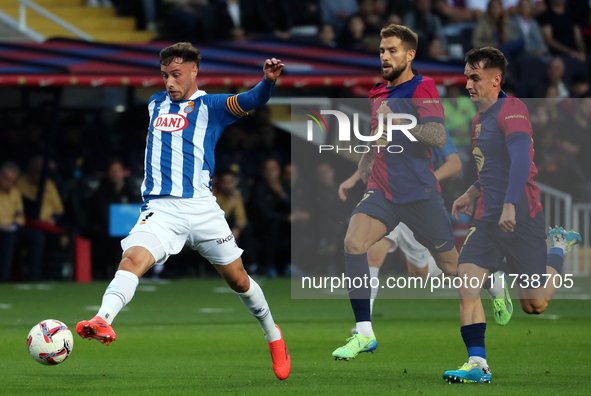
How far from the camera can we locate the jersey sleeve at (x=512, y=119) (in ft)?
23.5

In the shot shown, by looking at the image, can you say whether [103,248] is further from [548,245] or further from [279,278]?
[548,245]

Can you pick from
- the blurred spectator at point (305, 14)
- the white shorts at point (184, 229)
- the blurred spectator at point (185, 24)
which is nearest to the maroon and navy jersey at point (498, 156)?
the white shorts at point (184, 229)

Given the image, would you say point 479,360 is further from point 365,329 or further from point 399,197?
point 399,197

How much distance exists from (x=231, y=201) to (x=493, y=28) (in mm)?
6034

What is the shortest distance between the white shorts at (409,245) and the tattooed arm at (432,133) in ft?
2.46

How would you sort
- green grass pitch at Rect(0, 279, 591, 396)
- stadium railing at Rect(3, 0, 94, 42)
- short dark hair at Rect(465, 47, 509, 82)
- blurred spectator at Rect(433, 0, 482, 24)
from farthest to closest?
blurred spectator at Rect(433, 0, 482, 24), stadium railing at Rect(3, 0, 94, 42), short dark hair at Rect(465, 47, 509, 82), green grass pitch at Rect(0, 279, 591, 396)

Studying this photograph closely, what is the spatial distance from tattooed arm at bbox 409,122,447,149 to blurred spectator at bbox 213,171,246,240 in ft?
27.9

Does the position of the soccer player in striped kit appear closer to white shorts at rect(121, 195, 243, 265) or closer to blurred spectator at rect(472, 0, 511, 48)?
white shorts at rect(121, 195, 243, 265)

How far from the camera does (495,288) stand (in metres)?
8.20

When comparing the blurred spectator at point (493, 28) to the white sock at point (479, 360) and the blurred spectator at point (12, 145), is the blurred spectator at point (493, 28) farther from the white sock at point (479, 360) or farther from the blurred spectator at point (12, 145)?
the white sock at point (479, 360)

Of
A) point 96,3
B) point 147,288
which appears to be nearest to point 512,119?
point 147,288

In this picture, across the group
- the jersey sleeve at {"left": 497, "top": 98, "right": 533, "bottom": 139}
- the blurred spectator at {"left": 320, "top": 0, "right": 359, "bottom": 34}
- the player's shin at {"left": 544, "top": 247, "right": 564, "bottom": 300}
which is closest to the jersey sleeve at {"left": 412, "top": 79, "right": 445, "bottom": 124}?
the jersey sleeve at {"left": 497, "top": 98, "right": 533, "bottom": 139}

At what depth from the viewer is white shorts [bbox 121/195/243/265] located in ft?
22.1

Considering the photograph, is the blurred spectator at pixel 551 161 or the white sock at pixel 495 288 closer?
the white sock at pixel 495 288
